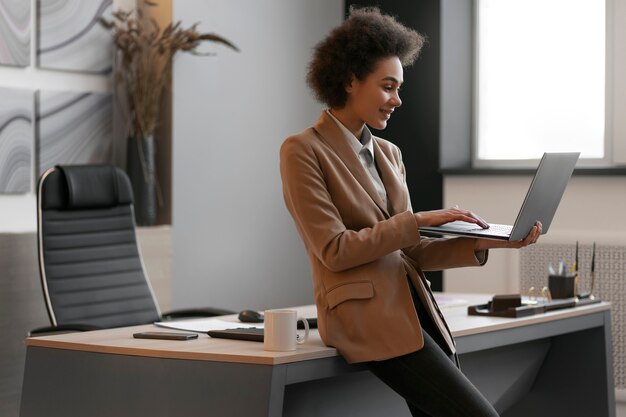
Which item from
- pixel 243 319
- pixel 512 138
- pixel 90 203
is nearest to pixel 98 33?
pixel 90 203

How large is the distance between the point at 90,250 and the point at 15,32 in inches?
36.8

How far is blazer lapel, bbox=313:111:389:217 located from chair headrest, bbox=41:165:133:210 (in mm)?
1586

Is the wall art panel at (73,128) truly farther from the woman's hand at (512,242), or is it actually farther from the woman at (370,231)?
the woman's hand at (512,242)

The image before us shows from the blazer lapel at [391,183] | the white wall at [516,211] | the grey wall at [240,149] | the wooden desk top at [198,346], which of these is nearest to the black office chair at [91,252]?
the grey wall at [240,149]

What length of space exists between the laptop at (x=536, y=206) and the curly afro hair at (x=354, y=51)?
41 cm

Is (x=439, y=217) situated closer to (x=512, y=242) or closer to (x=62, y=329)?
(x=512, y=242)

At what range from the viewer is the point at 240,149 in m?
4.99

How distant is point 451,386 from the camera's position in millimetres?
2234

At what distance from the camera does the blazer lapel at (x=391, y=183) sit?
97.3 inches

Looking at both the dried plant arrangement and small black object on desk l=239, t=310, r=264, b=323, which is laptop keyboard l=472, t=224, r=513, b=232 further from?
the dried plant arrangement

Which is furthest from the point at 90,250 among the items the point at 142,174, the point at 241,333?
the point at 241,333

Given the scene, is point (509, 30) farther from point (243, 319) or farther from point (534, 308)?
point (243, 319)

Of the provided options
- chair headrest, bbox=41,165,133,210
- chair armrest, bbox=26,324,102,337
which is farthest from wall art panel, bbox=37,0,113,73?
chair armrest, bbox=26,324,102,337

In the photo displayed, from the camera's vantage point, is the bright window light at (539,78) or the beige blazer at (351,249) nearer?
the beige blazer at (351,249)
